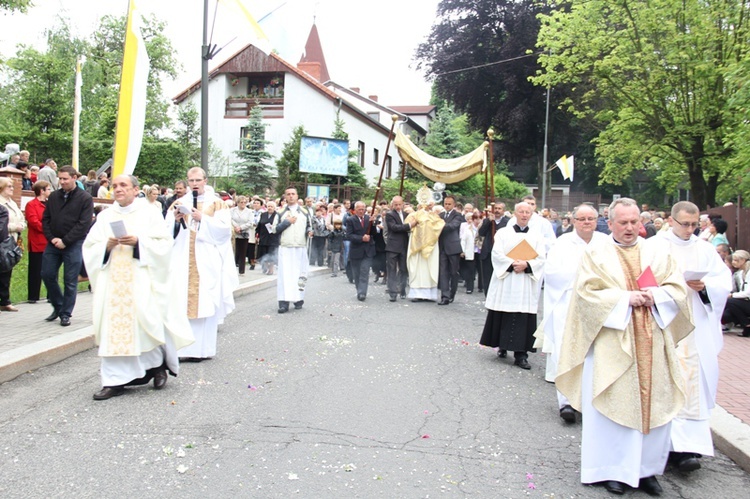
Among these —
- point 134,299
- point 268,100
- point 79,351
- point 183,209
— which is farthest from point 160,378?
point 268,100

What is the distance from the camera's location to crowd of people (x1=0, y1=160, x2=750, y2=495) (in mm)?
4332

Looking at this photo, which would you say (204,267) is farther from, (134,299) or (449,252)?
(449,252)

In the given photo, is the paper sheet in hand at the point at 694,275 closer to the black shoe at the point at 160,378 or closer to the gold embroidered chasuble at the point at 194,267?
the black shoe at the point at 160,378

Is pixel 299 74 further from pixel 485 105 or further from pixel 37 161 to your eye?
pixel 37 161

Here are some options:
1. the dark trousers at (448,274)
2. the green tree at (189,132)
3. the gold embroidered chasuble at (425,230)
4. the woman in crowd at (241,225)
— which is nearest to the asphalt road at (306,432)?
the dark trousers at (448,274)

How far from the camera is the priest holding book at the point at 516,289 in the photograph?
795cm

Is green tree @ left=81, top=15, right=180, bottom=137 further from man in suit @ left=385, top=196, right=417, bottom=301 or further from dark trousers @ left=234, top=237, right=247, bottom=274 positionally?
man in suit @ left=385, top=196, right=417, bottom=301

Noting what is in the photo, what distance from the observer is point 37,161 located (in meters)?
31.1

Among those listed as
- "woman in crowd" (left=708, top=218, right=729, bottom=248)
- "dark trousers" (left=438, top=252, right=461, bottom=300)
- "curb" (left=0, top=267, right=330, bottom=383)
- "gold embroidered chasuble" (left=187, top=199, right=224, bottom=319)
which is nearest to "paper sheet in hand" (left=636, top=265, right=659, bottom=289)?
"gold embroidered chasuble" (left=187, top=199, right=224, bottom=319)

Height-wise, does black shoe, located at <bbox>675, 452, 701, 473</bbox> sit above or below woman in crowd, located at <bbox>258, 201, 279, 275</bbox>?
below

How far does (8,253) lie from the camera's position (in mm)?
8766

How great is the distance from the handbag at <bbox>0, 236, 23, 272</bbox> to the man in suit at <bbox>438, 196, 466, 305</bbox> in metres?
7.54

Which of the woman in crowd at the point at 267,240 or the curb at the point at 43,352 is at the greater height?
the woman in crowd at the point at 267,240

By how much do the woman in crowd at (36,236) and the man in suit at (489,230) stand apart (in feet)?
24.0
